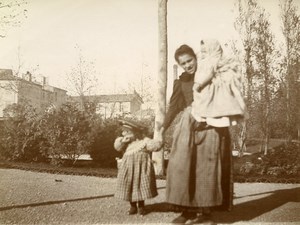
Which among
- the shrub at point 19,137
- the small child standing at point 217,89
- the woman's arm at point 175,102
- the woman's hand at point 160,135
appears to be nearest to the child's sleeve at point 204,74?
the small child standing at point 217,89

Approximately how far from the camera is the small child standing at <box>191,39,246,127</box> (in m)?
2.00

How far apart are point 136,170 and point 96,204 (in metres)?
0.46

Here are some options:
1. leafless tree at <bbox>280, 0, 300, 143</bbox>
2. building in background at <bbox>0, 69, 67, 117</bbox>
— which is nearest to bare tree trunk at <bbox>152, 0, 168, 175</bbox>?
leafless tree at <bbox>280, 0, 300, 143</bbox>

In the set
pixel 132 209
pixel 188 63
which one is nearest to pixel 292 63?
pixel 188 63

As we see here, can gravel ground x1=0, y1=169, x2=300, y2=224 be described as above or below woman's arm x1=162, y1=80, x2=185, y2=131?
below

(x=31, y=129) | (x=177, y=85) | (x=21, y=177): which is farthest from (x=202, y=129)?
(x=31, y=129)

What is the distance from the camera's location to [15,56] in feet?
10.6

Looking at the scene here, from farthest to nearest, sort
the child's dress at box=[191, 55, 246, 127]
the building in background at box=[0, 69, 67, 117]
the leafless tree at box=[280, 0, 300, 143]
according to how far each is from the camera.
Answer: the building in background at box=[0, 69, 67, 117] → the leafless tree at box=[280, 0, 300, 143] → the child's dress at box=[191, 55, 246, 127]

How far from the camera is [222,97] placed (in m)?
2.02

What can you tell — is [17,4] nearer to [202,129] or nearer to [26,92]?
[202,129]

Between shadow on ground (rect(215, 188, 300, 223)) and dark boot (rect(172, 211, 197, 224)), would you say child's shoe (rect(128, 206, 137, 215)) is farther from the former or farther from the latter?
shadow on ground (rect(215, 188, 300, 223))

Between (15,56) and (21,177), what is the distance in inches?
55.6

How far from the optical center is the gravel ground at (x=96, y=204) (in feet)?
7.50

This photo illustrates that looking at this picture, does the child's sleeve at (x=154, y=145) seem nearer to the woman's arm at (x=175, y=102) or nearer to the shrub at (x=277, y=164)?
the woman's arm at (x=175, y=102)
